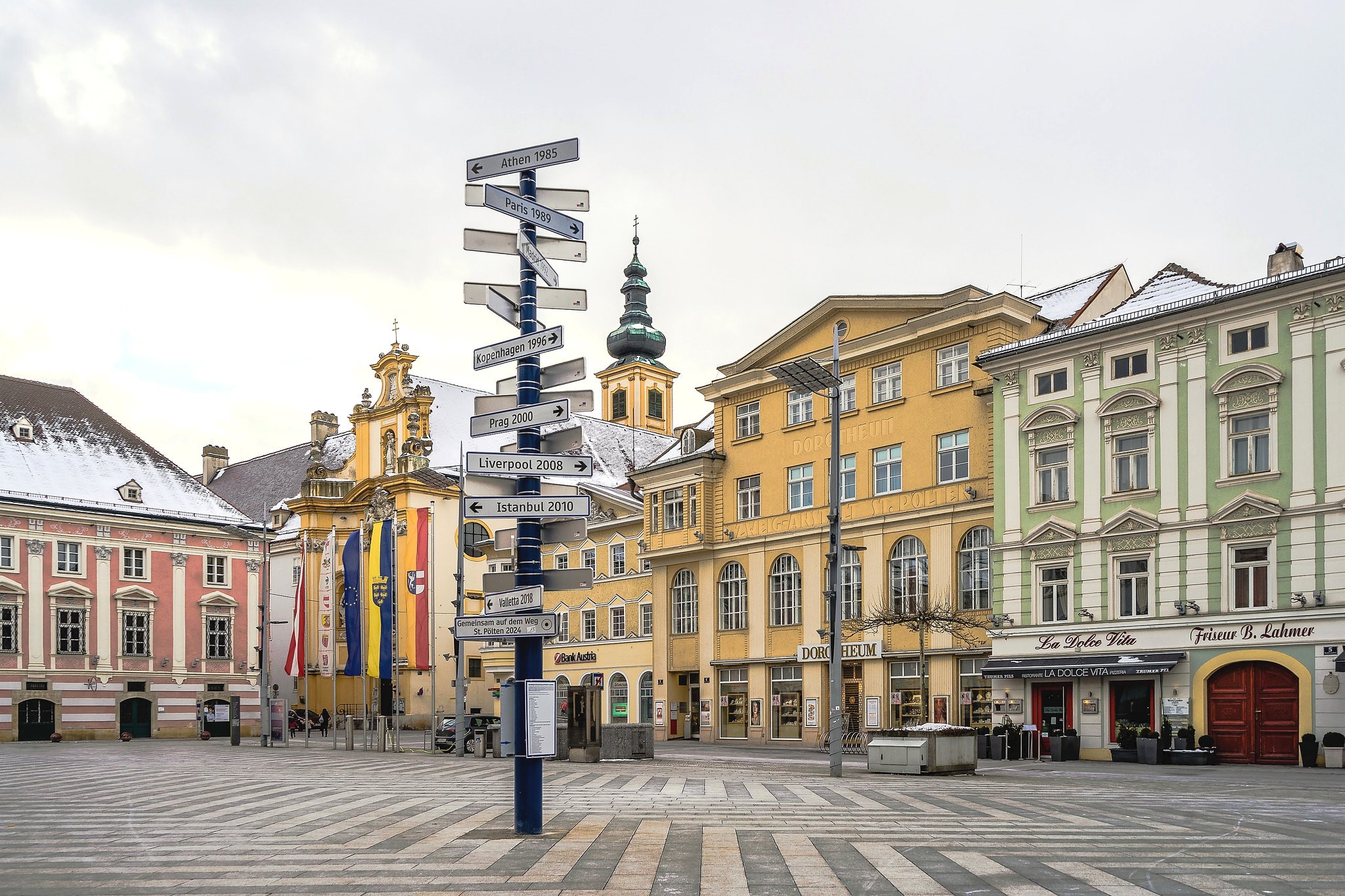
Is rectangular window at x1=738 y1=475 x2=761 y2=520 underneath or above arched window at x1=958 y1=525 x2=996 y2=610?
above

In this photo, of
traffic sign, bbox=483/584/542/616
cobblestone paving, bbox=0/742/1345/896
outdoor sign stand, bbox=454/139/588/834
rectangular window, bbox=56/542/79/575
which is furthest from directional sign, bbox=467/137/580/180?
rectangular window, bbox=56/542/79/575

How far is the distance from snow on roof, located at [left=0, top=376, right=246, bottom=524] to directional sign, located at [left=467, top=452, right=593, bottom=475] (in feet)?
180

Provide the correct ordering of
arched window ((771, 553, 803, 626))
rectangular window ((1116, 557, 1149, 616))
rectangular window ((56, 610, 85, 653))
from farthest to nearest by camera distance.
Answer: rectangular window ((56, 610, 85, 653)) → arched window ((771, 553, 803, 626)) → rectangular window ((1116, 557, 1149, 616))

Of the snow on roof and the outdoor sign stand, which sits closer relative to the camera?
the outdoor sign stand

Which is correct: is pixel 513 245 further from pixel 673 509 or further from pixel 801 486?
pixel 673 509

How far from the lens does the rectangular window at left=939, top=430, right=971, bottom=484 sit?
43.5m

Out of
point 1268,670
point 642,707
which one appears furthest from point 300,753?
point 1268,670

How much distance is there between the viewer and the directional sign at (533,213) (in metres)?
14.7

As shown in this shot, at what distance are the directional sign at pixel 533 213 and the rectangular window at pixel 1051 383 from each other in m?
26.3

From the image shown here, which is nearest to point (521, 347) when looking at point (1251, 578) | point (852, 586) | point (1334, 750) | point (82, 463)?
point (1334, 750)

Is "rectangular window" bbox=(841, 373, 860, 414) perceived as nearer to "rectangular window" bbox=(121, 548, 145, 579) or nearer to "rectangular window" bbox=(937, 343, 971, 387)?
"rectangular window" bbox=(937, 343, 971, 387)

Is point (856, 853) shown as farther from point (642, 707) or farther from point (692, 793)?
point (642, 707)

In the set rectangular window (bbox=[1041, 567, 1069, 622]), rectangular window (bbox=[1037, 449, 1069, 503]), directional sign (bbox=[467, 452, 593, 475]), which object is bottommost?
rectangular window (bbox=[1041, 567, 1069, 622])

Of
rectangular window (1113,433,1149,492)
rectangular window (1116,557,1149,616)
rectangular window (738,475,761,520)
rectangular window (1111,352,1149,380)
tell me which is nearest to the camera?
rectangular window (1116,557,1149,616)
